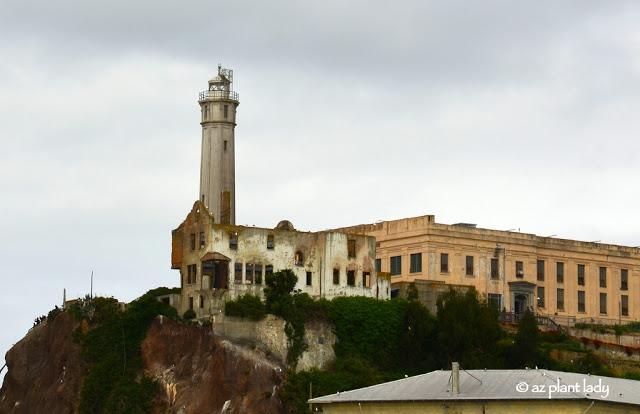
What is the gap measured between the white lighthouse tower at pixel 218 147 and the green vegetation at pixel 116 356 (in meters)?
13.2

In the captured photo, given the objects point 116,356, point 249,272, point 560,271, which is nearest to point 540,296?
point 560,271

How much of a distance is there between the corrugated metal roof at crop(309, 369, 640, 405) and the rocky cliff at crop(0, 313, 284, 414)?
1288 cm

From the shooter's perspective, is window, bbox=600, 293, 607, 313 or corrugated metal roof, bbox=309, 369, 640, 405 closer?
corrugated metal roof, bbox=309, 369, 640, 405

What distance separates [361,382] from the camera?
107 meters

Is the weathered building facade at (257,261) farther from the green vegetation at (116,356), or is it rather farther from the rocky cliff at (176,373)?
the green vegetation at (116,356)

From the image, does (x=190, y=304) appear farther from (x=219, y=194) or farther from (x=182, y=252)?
(x=219, y=194)

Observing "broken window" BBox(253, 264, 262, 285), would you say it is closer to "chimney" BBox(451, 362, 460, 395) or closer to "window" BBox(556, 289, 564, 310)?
"chimney" BBox(451, 362, 460, 395)

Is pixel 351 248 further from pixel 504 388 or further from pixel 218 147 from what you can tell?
pixel 504 388

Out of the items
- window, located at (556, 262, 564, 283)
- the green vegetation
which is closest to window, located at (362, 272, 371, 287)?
the green vegetation

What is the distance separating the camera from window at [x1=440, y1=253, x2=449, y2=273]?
123125 millimetres

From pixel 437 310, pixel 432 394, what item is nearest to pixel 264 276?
pixel 437 310

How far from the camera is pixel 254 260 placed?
111688 mm

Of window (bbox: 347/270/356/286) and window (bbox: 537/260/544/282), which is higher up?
window (bbox: 537/260/544/282)

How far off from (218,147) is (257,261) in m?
16.9
